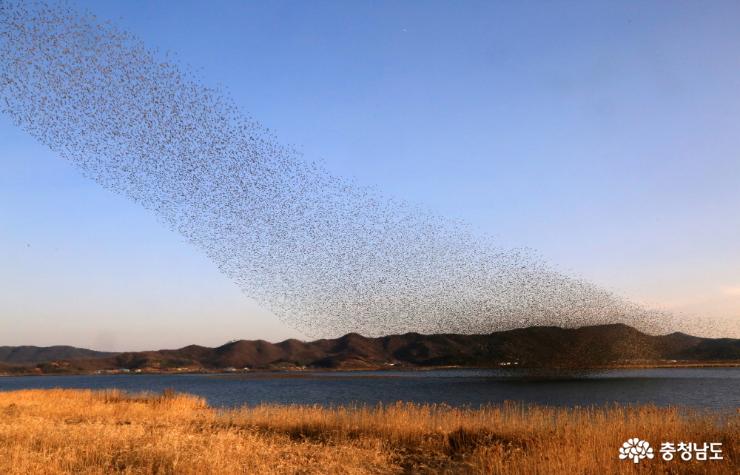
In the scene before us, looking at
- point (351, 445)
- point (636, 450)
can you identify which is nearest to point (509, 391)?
point (351, 445)

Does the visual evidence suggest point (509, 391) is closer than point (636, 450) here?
No

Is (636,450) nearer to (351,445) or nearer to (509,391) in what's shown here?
(351,445)

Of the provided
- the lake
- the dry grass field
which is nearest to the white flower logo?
the dry grass field

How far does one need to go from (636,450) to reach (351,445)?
8027 mm

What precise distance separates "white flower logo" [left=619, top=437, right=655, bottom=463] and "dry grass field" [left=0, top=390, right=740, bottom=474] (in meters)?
0.24

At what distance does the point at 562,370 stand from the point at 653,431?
86.6m

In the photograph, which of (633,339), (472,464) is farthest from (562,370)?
(472,464)

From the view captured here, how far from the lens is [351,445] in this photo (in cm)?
1848

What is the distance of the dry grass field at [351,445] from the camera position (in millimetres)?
13992

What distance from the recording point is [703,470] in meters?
13.8

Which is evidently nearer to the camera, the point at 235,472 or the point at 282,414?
the point at 235,472

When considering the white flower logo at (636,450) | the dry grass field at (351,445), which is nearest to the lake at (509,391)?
the dry grass field at (351,445)

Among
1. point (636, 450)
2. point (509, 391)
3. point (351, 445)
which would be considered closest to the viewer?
point (636, 450)

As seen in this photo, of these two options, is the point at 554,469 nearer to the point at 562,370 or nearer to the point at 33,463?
the point at 33,463
